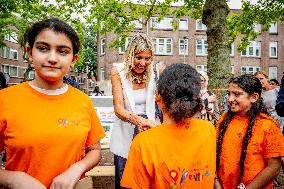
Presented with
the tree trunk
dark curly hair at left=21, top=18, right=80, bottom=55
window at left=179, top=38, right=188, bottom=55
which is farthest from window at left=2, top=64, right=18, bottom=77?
dark curly hair at left=21, top=18, right=80, bottom=55

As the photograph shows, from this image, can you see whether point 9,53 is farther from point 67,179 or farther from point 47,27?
point 67,179

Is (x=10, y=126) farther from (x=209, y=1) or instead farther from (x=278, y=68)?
(x=278, y=68)

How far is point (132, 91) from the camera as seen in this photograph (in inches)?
120

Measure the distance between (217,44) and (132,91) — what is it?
23.8ft

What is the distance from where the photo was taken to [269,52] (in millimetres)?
43750

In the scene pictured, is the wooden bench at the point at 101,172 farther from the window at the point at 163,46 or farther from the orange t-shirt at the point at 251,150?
the window at the point at 163,46

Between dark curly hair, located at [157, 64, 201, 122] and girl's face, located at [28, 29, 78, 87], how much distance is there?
0.56 meters

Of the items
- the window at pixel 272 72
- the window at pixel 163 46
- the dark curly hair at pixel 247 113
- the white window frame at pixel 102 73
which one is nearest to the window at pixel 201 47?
the window at pixel 163 46

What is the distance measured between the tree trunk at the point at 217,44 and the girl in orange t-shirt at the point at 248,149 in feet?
20.8

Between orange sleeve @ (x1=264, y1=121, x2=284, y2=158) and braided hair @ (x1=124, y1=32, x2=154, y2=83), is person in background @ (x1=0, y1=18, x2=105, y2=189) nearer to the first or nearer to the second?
braided hair @ (x1=124, y1=32, x2=154, y2=83)

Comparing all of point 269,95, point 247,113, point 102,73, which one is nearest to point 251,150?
point 247,113

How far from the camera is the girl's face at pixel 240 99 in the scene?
3076mm

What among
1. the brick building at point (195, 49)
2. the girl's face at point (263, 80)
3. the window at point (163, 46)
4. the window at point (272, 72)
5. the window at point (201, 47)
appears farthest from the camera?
the window at point (272, 72)

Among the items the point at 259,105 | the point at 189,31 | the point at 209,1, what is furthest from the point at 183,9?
the point at 189,31
